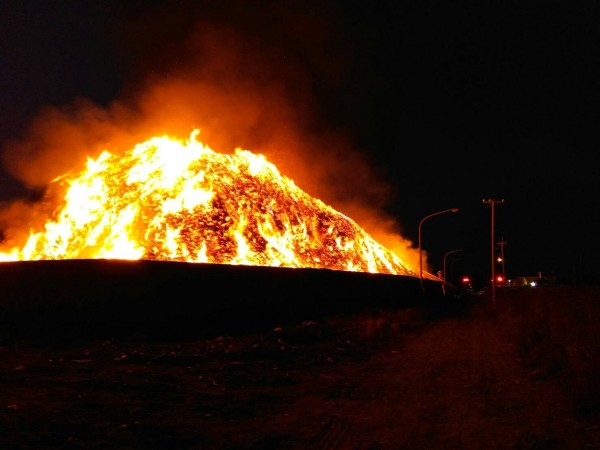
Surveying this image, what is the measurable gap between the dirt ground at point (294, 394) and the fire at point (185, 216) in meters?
10.3

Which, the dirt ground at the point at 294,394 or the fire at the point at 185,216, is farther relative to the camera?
the fire at the point at 185,216

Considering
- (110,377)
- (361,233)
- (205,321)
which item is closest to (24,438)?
(110,377)

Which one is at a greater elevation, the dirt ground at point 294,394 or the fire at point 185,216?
the fire at point 185,216

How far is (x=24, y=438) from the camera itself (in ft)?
20.0

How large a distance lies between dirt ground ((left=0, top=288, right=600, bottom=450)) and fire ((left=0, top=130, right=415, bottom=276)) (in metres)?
10.3

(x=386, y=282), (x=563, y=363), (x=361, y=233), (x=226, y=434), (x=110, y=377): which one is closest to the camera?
(x=226, y=434)

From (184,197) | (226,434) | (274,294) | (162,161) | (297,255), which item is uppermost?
(162,161)

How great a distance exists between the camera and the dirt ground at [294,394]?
21.2 ft

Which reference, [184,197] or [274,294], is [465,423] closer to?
[274,294]

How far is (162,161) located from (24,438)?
25.5 metres

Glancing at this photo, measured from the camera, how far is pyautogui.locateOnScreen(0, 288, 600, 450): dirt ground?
21.2 ft

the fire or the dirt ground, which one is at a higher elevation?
the fire

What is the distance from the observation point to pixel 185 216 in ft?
89.0

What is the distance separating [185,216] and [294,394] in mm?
18809
